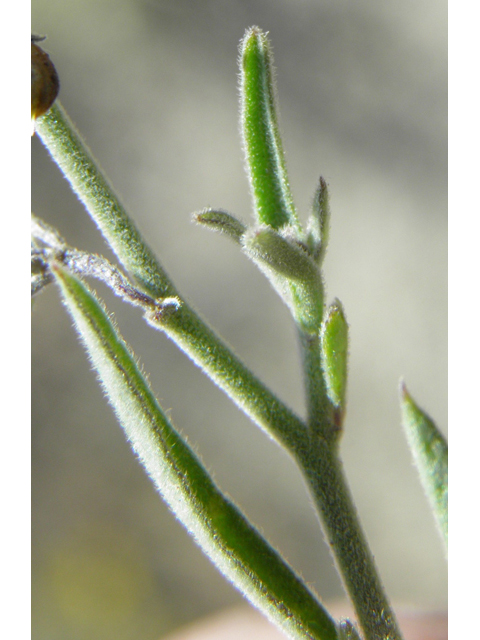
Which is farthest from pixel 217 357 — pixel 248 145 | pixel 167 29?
pixel 167 29

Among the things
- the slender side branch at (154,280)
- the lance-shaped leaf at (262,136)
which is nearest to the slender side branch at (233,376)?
the slender side branch at (154,280)

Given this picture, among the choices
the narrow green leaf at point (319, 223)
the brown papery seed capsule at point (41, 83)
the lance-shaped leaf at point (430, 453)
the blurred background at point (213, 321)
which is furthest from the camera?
the blurred background at point (213, 321)

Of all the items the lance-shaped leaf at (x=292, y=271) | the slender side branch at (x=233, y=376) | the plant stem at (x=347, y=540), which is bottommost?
the plant stem at (x=347, y=540)

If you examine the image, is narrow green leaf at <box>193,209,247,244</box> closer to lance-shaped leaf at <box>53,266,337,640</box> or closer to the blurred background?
lance-shaped leaf at <box>53,266,337,640</box>

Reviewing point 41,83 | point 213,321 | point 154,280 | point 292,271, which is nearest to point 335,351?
point 292,271

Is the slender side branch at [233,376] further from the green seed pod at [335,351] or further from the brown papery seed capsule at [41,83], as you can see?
the brown papery seed capsule at [41,83]

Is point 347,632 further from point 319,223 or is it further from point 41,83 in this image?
point 41,83
